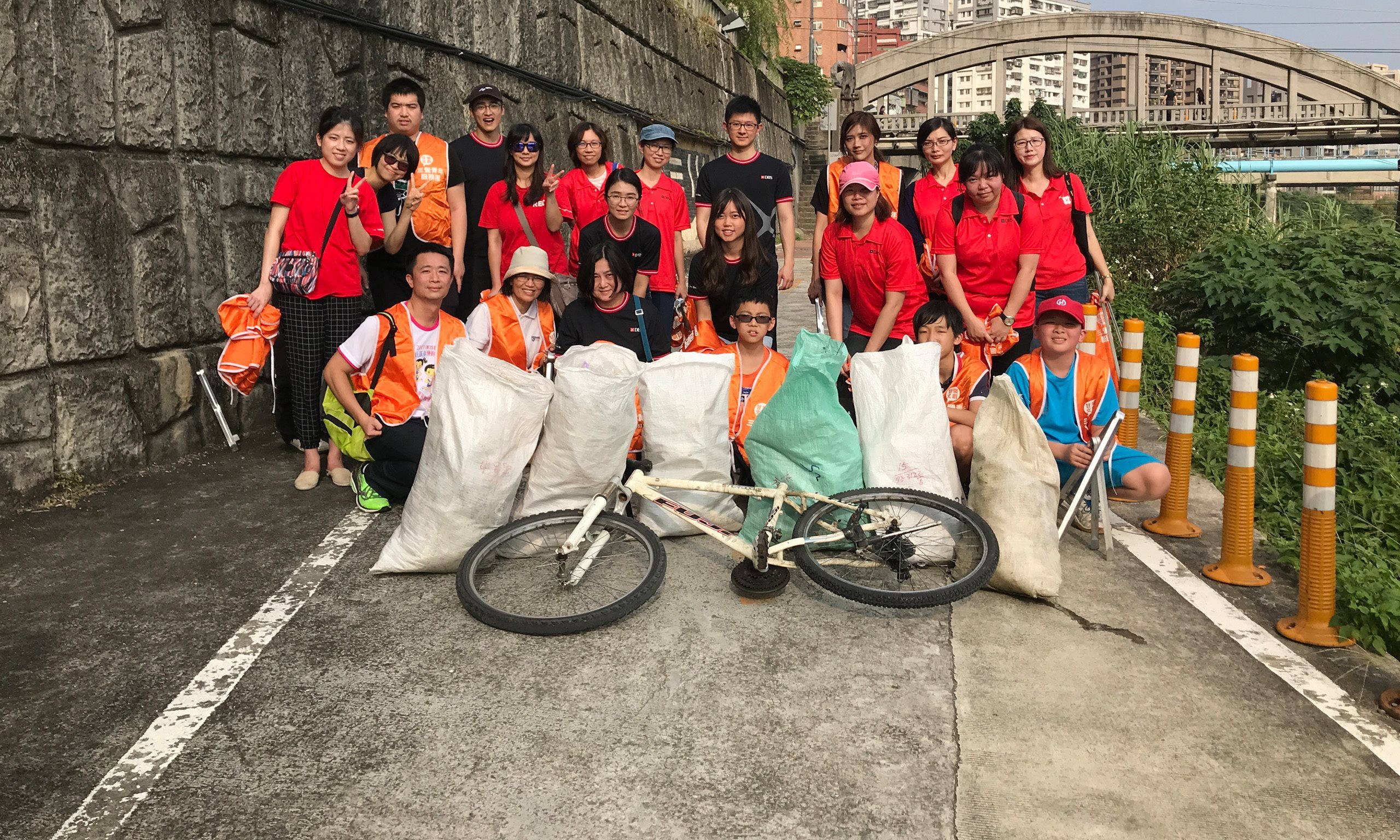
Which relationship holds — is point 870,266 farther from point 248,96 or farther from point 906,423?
point 248,96

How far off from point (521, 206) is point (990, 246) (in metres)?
2.46

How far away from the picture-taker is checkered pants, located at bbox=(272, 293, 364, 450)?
5.70 m

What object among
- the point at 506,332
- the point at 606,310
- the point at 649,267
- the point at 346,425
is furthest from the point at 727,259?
the point at 346,425

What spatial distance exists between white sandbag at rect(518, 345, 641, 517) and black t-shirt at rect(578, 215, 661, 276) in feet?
4.72

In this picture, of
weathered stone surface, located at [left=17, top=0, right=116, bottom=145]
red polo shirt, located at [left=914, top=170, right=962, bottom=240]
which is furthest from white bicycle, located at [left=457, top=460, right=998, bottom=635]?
weathered stone surface, located at [left=17, top=0, right=116, bottom=145]

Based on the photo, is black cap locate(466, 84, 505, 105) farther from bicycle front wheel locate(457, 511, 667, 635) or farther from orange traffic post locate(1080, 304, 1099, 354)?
orange traffic post locate(1080, 304, 1099, 354)

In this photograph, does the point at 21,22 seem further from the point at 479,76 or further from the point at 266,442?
the point at 479,76

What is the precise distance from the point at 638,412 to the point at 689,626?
3.78ft

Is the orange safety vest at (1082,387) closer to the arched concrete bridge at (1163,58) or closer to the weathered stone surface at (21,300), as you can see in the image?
the weathered stone surface at (21,300)

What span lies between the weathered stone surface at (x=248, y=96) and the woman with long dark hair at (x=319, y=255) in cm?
105

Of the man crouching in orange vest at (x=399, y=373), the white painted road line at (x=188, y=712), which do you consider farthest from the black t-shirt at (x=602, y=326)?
the white painted road line at (x=188, y=712)

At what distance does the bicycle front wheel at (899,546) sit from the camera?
403 centimetres

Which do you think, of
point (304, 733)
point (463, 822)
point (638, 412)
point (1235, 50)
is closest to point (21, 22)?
point (638, 412)

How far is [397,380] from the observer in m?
5.05
